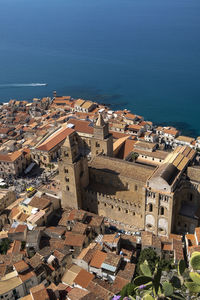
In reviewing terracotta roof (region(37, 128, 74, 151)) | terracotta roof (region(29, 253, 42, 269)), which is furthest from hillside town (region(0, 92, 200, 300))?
terracotta roof (region(37, 128, 74, 151))

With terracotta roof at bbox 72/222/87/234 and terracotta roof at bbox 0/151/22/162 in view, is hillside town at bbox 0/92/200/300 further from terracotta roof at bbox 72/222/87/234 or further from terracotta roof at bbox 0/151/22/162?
terracotta roof at bbox 0/151/22/162

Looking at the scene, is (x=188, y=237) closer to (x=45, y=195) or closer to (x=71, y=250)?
(x=71, y=250)

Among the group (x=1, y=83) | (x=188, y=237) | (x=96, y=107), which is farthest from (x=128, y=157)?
(x=1, y=83)

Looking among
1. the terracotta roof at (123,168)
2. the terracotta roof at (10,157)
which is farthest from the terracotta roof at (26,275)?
the terracotta roof at (10,157)

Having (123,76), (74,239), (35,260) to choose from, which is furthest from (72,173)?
(123,76)

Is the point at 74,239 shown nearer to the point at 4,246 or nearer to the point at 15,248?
the point at 15,248

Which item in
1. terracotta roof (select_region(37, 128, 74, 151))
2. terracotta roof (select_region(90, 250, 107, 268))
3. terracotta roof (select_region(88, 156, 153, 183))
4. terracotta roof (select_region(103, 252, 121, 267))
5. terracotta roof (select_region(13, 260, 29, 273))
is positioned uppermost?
terracotta roof (select_region(88, 156, 153, 183))
